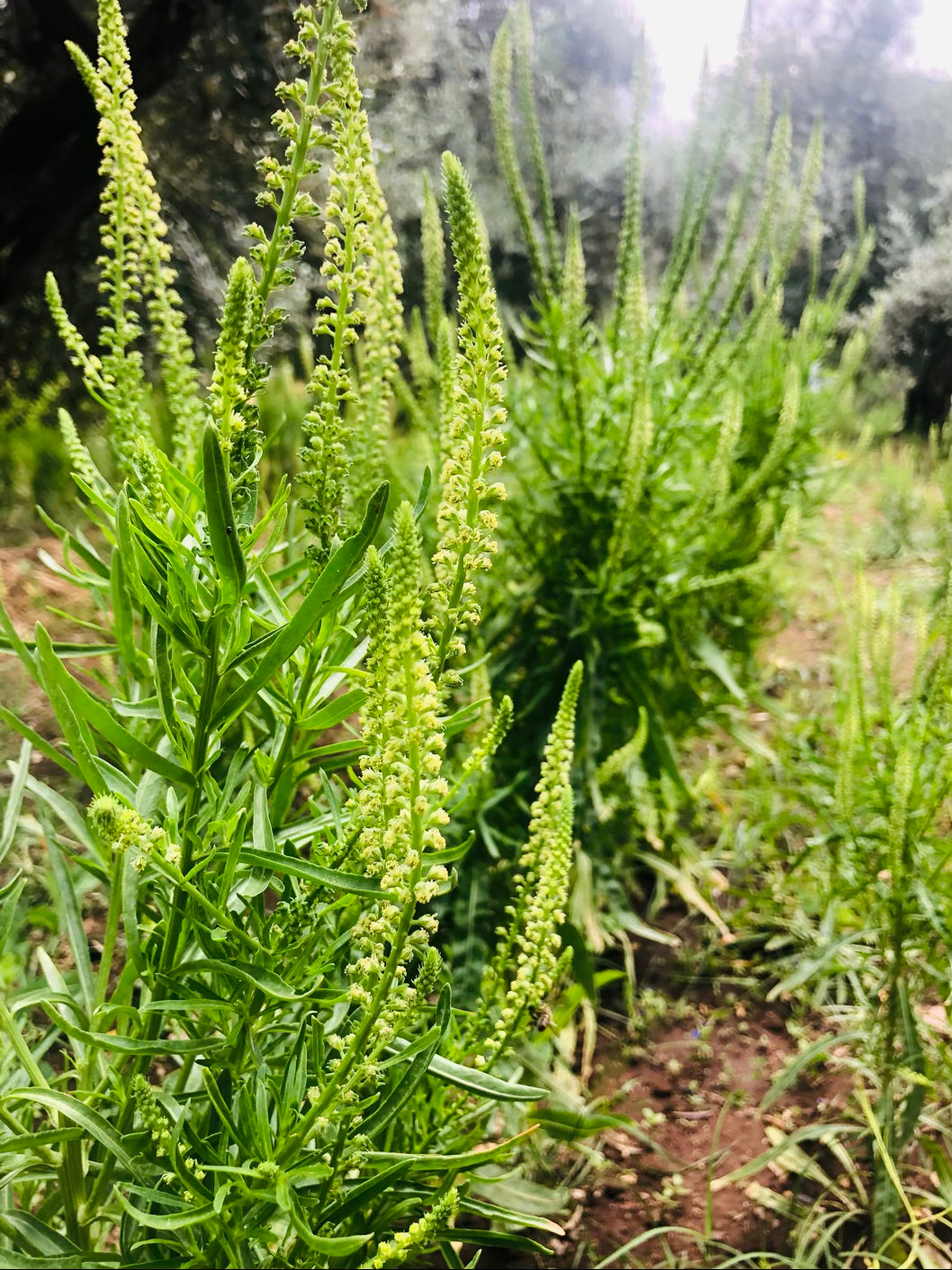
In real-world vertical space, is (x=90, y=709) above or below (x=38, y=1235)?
above

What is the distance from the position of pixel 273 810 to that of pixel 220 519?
39 cm

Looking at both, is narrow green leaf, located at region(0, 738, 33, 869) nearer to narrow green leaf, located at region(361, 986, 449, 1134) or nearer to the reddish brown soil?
narrow green leaf, located at region(361, 986, 449, 1134)

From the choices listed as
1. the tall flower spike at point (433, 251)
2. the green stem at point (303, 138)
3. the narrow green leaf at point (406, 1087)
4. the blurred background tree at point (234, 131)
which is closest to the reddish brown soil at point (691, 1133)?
the narrow green leaf at point (406, 1087)

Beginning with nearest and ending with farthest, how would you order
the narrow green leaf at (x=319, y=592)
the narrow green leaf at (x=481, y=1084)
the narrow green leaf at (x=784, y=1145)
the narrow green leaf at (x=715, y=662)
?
the narrow green leaf at (x=319, y=592), the narrow green leaf at (x=481, y=1084), the narrow green leaf at (x=784, y=1145), the narrow green leaf at (x=715, y=662)

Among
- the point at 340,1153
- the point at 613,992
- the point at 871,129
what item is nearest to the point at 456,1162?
the point at 340,1153

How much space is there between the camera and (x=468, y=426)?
2.31 ft

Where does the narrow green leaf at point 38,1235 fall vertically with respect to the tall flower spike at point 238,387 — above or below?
below

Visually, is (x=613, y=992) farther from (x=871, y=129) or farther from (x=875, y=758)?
(x=871, y=129)

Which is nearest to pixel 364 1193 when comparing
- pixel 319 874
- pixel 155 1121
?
pixel 155 1121

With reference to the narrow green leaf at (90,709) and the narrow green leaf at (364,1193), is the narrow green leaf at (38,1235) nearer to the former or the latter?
the narrow green leaf at (364,1193)

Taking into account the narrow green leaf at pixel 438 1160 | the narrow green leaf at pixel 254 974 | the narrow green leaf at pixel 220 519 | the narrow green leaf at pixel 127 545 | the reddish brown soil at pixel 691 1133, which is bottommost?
the reddish brown soil at pixel 691 1133

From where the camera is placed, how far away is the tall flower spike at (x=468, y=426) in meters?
0.63

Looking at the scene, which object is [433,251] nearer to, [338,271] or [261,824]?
[338,271]

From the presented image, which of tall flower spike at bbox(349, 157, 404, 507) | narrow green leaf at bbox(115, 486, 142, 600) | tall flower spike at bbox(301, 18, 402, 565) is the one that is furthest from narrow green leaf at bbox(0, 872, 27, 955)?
tall flower spike at bbox(349, 157, 404, 507)
